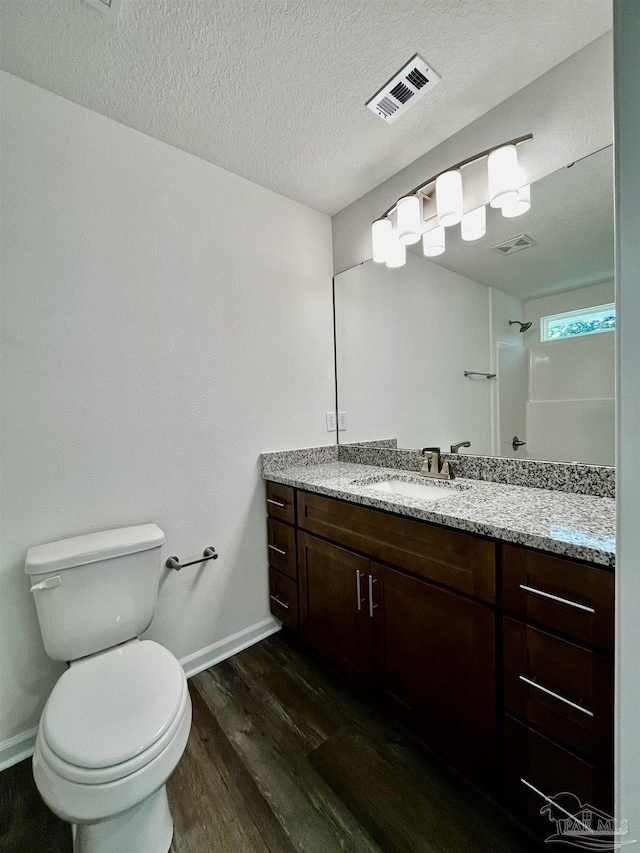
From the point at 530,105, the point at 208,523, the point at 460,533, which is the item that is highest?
the point at 530,105

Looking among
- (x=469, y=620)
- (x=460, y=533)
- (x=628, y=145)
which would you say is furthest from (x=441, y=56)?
(x=469, y=620)

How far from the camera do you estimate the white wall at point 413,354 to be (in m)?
1.62

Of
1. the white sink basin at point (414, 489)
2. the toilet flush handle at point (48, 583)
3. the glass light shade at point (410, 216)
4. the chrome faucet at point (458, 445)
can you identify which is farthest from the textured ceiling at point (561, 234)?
the toilet flush handle at point (48, 583)

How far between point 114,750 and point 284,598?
41.7 inches

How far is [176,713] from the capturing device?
0.96m

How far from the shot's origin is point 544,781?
0.91 m

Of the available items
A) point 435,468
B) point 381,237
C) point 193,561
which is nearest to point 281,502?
point 193,561

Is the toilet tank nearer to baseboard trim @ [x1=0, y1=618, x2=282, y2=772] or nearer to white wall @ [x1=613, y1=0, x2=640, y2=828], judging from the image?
baseboard trim @ [x1=0, y1=618, x2=282, y2=772]

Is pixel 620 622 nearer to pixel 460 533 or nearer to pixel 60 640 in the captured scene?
pixel 460 533

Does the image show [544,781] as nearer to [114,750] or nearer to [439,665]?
[439,665]

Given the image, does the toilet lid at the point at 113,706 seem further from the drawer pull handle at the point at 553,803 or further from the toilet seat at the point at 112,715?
the drawer pull handle at the point at 553,803

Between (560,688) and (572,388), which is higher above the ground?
(572,388)

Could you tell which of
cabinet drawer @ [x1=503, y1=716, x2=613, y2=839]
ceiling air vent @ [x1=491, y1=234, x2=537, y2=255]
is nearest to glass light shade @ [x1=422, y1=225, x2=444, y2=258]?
ceiling air vent @ [x1=491, y1=234, x2=537, y2=255]

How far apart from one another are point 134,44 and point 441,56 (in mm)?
1031
